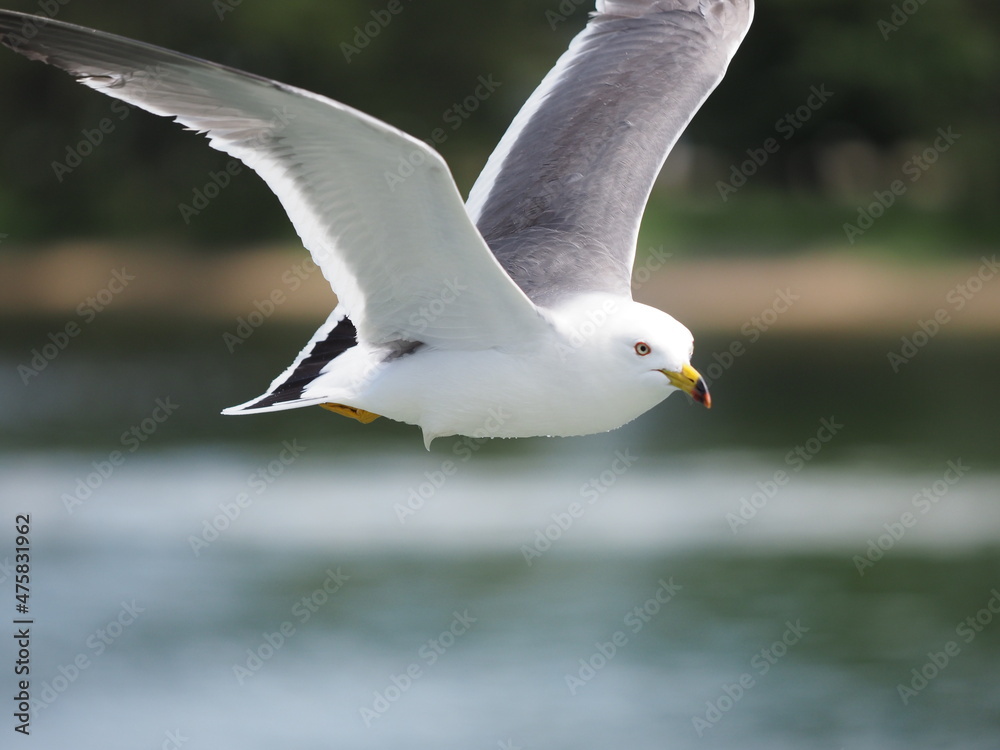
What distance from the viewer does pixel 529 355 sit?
6.26 m

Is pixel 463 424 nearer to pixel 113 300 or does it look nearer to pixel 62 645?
pixel 62 645

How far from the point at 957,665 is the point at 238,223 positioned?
2233 centimetres

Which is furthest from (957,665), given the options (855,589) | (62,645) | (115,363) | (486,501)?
(115,363)

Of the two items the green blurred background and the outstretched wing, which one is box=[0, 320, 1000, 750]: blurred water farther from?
the outstretched wing

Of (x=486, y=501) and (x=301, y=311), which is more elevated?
(x=486, y=501)
